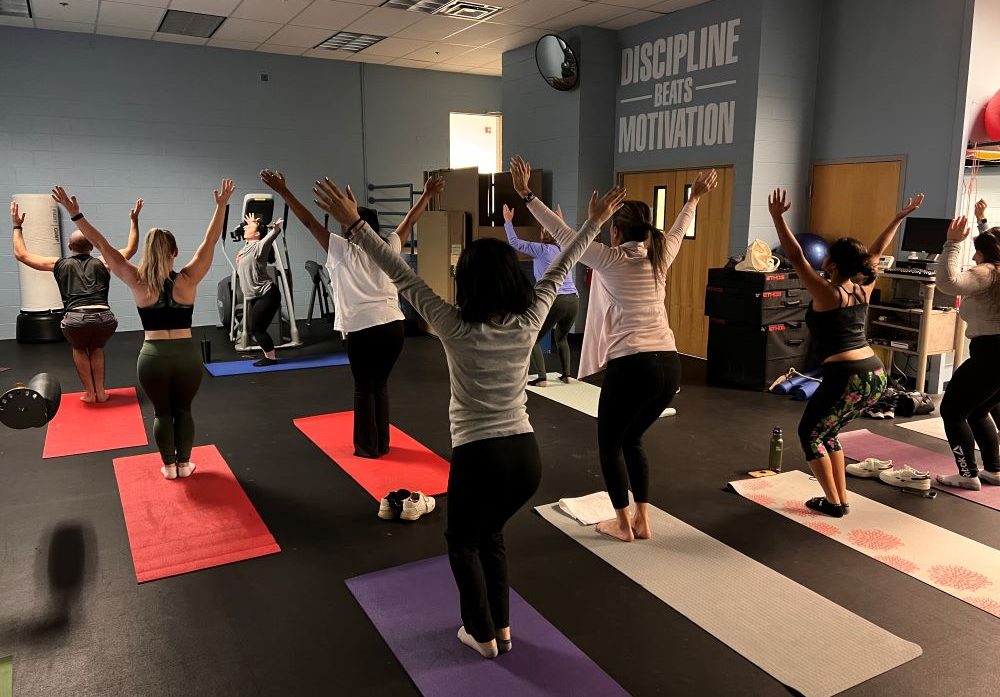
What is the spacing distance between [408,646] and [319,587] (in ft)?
2.03

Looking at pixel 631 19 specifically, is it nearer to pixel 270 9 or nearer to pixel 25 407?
pixel 270 9

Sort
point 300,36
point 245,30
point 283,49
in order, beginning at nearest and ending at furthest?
point 245,30, point 300,36, point 283,49

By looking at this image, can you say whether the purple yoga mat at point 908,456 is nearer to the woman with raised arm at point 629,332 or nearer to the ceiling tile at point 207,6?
the woman with raised arm at point 629,332

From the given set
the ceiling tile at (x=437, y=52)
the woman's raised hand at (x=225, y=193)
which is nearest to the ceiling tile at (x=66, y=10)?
the ceiling tile at (x=437, y=52)

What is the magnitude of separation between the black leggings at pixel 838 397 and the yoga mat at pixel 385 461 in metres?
→ 1.93

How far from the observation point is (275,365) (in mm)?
7293

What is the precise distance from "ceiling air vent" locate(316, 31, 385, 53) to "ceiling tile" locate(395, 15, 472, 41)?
416mm

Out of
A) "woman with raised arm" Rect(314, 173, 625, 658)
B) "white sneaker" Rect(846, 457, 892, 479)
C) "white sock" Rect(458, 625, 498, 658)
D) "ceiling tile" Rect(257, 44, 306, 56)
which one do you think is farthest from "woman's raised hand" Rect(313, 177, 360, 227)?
"ceiling tile" Rect(257, 44, 306, 56)

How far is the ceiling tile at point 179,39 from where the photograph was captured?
27.9ft

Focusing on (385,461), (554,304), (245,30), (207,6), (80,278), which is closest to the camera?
(385,461)

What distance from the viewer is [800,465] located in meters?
4.54

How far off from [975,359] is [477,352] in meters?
3.07

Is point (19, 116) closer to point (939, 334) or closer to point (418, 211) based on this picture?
point (418, 211)

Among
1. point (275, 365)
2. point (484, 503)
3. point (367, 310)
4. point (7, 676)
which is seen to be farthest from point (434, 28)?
point (7, 676)
